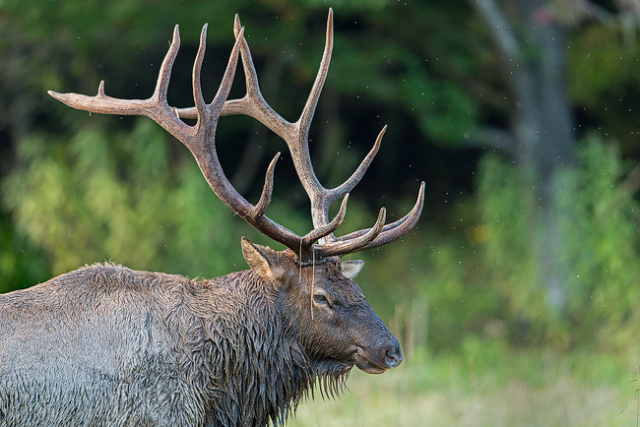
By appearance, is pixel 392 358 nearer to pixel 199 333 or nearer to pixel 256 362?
pixel 256 362

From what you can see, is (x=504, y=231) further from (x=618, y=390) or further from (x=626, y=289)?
(x=618, y=390)

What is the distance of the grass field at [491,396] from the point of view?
601 cm

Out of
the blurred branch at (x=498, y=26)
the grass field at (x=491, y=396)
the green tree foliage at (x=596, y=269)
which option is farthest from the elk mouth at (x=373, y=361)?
Result: the blurred branch at (x=498, y=26)

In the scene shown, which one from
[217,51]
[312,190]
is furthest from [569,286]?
[217,51]

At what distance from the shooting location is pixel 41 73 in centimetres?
1147

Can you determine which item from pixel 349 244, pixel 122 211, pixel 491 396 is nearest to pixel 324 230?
pixel 349 244

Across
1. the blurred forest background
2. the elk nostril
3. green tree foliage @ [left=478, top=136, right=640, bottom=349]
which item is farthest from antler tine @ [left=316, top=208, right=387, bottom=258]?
green tree foliage @ [left=478, top=136, right=640, bottom=349]

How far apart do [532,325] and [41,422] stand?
21.9 ft

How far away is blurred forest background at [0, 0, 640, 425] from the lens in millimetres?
8672

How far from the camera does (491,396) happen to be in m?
6.65

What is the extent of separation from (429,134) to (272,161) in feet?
25.5

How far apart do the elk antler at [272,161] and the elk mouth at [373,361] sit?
48cm

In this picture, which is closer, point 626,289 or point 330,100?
point 626,289

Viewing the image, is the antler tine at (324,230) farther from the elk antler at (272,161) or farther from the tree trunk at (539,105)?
the tree trunk at (539,105)
